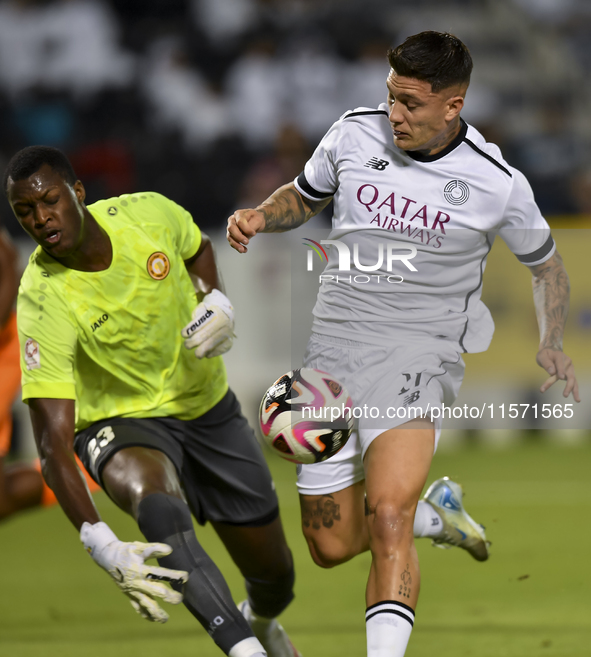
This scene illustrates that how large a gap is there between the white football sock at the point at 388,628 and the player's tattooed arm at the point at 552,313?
100 cm

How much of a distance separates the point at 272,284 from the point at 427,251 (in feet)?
20.4

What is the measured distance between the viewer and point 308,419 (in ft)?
12.5

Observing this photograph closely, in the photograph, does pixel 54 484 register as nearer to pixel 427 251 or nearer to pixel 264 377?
pixel 427 251

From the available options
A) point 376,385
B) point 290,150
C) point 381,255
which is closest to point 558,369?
point 376,385

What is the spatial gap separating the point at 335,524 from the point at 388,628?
2.48ft

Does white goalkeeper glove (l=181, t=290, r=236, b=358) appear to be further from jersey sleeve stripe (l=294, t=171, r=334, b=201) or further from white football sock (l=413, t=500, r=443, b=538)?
white football sock (l=413, t=500, r=443, b=538)

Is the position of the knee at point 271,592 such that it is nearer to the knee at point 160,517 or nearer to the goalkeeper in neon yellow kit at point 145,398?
the goalkeeper in neon yellow kit at point 145,398

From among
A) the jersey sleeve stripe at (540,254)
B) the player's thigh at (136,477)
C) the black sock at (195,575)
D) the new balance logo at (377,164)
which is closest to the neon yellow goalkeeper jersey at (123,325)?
the player's thigh at (136,477)

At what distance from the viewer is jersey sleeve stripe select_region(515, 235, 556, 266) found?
157 inches

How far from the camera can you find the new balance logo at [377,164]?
3.90 metres

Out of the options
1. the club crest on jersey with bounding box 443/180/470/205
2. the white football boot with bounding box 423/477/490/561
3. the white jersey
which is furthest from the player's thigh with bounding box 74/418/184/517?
the club crest on jersey with bounding box 443/180/470/205

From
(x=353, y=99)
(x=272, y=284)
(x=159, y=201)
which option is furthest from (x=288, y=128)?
(x=159, y=201)

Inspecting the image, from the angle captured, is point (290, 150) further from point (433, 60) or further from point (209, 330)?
point (433, 60)

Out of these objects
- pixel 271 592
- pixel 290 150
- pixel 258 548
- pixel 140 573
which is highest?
pixel 140 573
